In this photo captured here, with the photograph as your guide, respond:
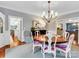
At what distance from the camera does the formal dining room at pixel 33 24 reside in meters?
5.82

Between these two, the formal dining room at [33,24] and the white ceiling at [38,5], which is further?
the formal dining room at [33,24]

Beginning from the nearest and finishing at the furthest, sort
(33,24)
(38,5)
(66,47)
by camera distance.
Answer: (66,47) < (38,5) < (33,24)

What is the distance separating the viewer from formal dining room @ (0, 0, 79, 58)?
5.82 metres

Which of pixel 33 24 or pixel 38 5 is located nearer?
pixel 38 5

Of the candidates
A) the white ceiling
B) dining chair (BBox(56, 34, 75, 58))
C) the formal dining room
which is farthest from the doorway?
dining chair (BBox(56, 34, 75, 58))

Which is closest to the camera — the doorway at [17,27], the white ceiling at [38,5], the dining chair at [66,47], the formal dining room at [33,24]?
the dining chair at [66,47]

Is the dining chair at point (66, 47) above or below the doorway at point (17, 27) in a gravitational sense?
below

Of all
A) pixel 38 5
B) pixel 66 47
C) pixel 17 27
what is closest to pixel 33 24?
pixel 17 27

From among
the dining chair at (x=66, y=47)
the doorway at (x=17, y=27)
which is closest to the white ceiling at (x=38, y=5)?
the doorway at (x=17, y=27)

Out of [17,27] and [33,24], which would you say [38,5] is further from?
[33,24]

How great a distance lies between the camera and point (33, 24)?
409 inches

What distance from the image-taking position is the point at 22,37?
901 cm

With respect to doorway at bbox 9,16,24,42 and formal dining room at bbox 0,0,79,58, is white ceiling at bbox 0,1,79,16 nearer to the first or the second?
formal dining room at bbox 0,0,79,58

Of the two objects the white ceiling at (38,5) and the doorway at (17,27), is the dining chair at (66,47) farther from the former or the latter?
the doorway at (17,27)
